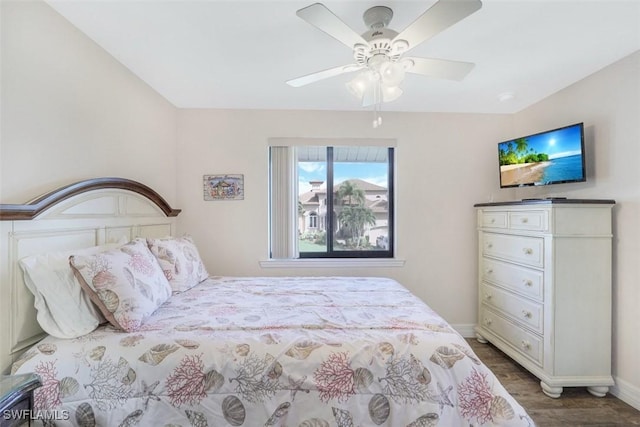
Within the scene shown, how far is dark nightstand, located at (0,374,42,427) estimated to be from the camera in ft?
3.01

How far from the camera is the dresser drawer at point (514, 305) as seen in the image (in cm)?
212

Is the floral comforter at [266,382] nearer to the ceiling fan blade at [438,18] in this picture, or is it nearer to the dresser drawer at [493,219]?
the ceiling fan blade at [438,18]

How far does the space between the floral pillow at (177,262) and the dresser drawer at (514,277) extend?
8.47ft

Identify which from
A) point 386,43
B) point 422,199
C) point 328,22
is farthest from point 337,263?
→ point 328,22

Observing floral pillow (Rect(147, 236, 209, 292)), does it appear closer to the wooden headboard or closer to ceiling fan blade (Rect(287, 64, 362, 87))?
the wooden headboard

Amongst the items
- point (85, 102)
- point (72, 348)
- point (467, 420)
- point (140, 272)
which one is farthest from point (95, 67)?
point (467, 420)

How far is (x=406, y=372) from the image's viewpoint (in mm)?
1219

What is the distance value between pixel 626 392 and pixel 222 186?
360 centimetres

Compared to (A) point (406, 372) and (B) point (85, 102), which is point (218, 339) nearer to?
(A) point (406, 372)

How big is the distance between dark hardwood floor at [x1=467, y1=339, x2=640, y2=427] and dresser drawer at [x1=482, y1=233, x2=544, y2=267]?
3.00 feet

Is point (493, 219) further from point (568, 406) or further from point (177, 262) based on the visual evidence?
point (177, 262)

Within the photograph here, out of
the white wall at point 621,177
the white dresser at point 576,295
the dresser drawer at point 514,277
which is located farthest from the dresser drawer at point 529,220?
the white wall at point 621,177

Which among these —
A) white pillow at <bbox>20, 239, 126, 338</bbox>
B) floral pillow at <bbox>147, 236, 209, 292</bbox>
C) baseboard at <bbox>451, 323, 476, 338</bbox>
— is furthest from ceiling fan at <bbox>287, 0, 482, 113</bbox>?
baseboard at <bbox>451, 323, 476, 338</bbox>

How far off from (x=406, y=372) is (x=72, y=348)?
1.47m
